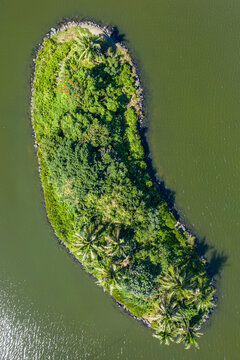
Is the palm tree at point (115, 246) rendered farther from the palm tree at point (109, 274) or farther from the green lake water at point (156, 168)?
the green lake water at point (156, 168)

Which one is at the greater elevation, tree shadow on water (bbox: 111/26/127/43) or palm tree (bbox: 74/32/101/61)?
tree shadow on water (bbox: 111/26/127/43)

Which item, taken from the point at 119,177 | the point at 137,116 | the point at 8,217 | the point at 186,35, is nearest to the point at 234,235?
the point at 119,177

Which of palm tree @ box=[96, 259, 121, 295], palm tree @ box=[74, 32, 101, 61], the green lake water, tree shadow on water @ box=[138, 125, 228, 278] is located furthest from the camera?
tree shadow on water @ box=[138, 125, 228, 278]

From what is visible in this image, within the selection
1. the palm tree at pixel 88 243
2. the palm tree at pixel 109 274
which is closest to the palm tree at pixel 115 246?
the palm tree at pixel 88 243

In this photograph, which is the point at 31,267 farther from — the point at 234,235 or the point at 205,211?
the point at 234,235

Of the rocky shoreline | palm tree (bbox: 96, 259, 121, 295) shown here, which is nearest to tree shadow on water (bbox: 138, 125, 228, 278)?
the rocky shoreline

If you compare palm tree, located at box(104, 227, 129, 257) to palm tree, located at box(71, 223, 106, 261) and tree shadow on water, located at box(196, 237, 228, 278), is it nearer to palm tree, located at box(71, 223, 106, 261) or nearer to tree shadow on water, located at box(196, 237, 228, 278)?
palm tree, located at box(71, 223, 106, 261)
